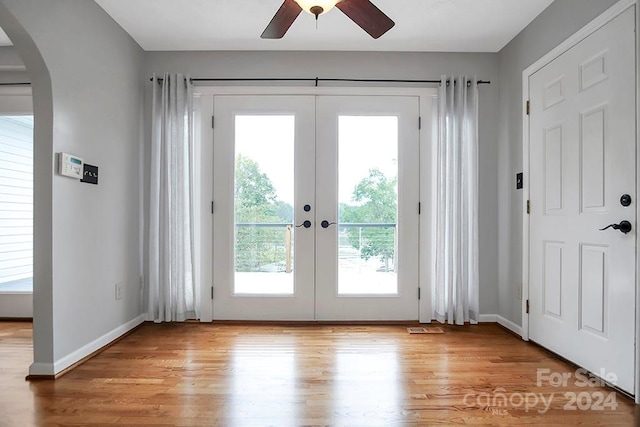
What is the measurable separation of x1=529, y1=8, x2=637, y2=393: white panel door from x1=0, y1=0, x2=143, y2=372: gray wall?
3.36 metres

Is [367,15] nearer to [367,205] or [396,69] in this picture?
[396,69]

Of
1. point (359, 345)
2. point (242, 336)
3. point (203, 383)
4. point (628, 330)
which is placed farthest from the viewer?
point (242, 336)

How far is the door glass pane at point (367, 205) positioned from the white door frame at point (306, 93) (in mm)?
252

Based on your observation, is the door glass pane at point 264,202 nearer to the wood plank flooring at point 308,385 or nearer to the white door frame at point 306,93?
the white door frame at point 306,93

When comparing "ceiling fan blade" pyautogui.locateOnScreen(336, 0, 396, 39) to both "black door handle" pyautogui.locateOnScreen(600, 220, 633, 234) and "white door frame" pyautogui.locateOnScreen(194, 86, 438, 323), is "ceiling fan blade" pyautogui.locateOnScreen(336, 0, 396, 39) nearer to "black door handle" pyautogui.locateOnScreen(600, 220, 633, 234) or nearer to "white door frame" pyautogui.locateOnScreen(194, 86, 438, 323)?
"white door frame" pyautogui.locateOnScreen(194, 86, 438, 323)

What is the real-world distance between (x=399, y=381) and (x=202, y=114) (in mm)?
2801

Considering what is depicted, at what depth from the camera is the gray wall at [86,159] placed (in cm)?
229

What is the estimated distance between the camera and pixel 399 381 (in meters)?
2.25

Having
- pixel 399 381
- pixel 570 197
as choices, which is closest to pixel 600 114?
pixel 570 197

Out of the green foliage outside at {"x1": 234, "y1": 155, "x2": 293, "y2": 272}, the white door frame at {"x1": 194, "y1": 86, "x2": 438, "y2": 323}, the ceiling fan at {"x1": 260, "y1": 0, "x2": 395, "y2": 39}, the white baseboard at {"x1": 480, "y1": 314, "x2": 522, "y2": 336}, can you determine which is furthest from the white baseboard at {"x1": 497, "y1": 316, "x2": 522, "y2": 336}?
the ceiling fan at {"x1": 260, "y1": 0, "x2": 395, "y2": 39}

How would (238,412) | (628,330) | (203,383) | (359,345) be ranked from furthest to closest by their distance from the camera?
1. (359,345)
2. (203,383)
3. (628,330)
4. (238,412)

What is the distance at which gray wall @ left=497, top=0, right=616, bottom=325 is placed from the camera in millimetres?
2910

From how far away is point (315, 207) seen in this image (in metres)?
3.48

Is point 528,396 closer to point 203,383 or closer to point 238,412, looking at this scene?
point 238,412
